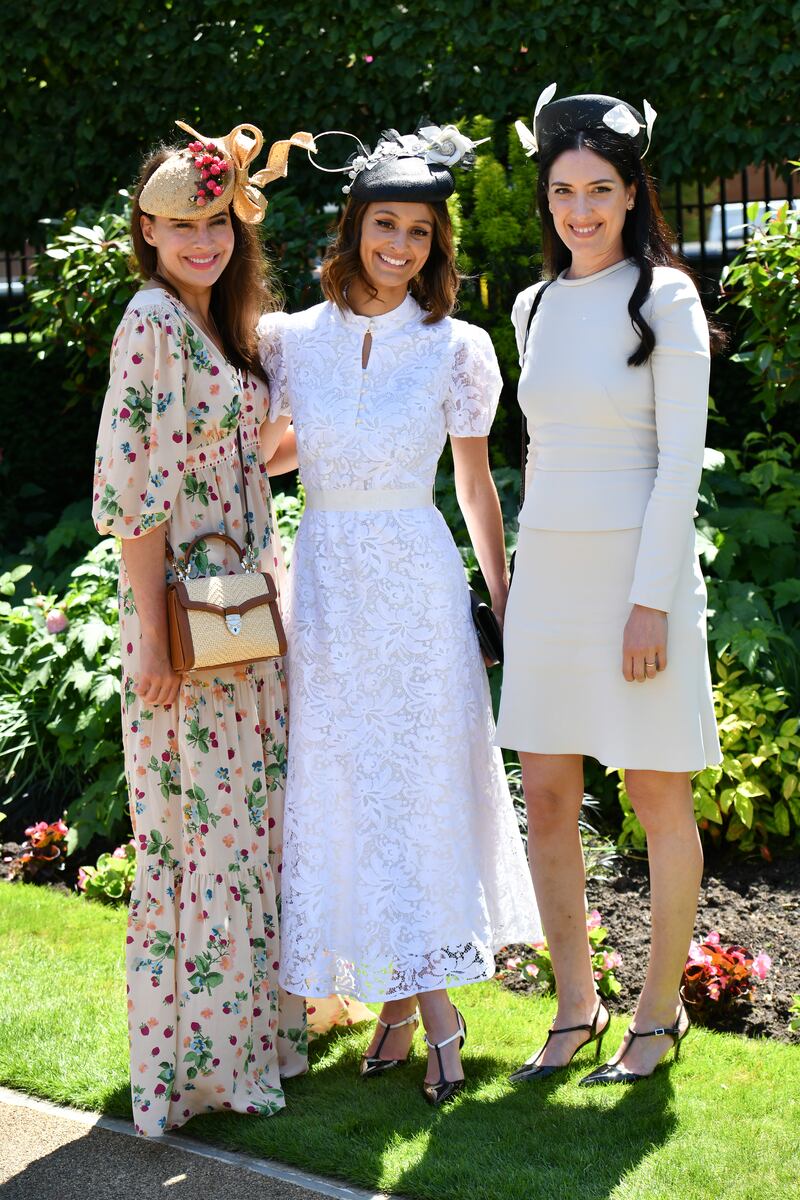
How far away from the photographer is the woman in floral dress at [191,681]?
314 centimetres

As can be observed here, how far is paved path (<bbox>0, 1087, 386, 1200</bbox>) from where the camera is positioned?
9.75 ft

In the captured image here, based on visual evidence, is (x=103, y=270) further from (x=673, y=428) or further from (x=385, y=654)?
(x=673, y=428)

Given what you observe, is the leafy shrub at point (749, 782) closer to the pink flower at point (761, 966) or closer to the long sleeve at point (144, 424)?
the pink flower at point (761, 966)

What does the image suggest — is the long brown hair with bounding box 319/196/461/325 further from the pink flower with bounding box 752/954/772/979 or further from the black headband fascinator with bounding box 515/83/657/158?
the pink flower with bounding box 752/954/772/979

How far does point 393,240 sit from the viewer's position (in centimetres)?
334

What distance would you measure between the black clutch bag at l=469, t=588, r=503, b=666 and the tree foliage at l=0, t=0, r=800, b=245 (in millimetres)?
3961

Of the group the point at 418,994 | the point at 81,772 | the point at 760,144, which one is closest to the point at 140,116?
the point at 760,144

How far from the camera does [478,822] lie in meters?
3.45

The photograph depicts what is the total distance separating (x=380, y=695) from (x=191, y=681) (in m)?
0.43

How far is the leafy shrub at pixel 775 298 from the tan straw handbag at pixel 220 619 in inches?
108

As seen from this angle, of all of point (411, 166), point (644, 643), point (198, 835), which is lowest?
point (198, 835)

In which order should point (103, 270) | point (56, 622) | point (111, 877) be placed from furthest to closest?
1. point (103, 270)
2. point (56, 622)
3. point (111, 877)

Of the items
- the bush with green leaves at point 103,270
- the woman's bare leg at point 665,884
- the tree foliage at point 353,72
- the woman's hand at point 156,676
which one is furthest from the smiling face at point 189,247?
the tree foliage at point 353,72

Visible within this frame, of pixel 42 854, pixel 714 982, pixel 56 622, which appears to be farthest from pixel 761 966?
pixel 56 622
